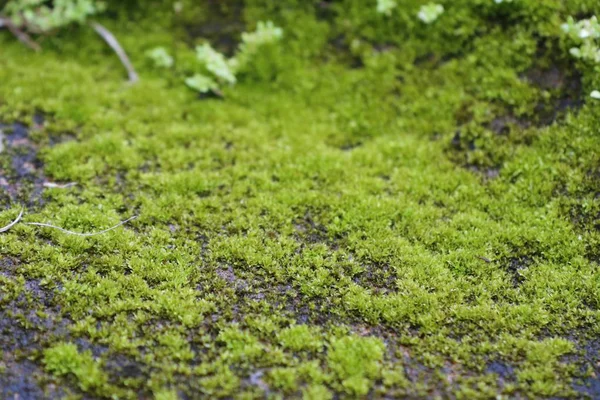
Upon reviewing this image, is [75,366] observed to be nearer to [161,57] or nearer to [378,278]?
[378,278]

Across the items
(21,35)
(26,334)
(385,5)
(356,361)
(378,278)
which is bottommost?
(26,334)

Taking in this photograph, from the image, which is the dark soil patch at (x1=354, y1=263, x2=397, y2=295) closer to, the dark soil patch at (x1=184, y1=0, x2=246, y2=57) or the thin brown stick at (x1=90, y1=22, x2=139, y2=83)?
the dark soil patch at (x1=184, y1=0, x2=246, y2=57)

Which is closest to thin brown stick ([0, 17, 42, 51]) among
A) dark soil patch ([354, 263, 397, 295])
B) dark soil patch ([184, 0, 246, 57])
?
dark soil patch ([184, 0, 246, 57])

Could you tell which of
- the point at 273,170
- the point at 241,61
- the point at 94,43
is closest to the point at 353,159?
the point at 273,170

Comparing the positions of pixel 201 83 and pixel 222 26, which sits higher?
pixel 222 26

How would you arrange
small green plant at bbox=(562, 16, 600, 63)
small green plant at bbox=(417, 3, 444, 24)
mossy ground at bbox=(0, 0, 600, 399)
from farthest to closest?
1. small green plant at bbox=(417, 3, 444, 24)
2. small green plant at bbox=(562, 16, 600, 63)
3. mossy ground at bbox=(0, 0, 600, 399)

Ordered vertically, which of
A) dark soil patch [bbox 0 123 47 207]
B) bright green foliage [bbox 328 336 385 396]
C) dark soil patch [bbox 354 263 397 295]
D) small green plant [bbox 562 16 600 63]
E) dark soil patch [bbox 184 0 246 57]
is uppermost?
small green plant [bbox 562 16 600 63]

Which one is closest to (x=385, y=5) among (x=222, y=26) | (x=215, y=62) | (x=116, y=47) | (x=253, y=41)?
(x=253, y=41)

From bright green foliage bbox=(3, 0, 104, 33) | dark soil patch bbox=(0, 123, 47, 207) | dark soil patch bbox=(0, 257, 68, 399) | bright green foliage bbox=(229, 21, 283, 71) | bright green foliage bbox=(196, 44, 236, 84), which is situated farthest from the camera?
bright green foliage bbox=(3, 0, 104, 33)
